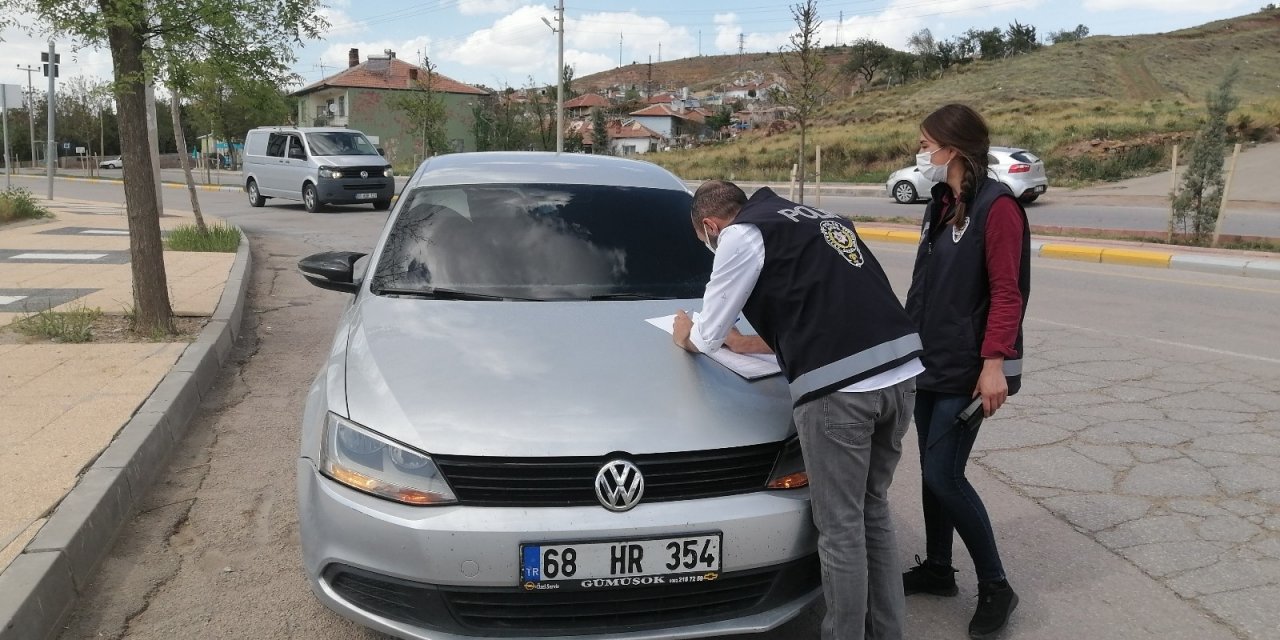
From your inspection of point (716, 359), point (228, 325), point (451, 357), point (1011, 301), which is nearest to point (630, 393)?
point (716, 359)

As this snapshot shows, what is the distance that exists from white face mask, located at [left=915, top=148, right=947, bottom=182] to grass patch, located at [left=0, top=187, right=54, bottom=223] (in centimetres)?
1661

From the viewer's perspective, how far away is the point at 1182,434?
5.16 meters

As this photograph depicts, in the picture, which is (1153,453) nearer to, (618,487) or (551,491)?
(618,487)

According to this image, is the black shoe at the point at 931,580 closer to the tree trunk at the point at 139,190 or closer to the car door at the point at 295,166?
the tree trunk at the point at 139,190

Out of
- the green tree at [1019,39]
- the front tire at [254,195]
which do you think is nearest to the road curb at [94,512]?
the front tire at [254,195]

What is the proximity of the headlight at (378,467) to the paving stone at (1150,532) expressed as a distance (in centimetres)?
287

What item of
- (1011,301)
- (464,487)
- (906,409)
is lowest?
(464,487)

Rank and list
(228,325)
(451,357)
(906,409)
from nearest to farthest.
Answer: (906,409), (451,357), (228,325)

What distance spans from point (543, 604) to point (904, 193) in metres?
22.9

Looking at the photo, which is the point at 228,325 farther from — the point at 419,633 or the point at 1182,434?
the point at 1182,434

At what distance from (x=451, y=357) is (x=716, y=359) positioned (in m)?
0.86

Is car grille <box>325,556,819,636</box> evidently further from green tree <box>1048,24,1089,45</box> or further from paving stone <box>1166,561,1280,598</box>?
green tree <box>1048,24,1089,45</box>

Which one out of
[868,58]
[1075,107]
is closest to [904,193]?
[1075,107]

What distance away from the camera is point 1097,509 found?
420 cm
